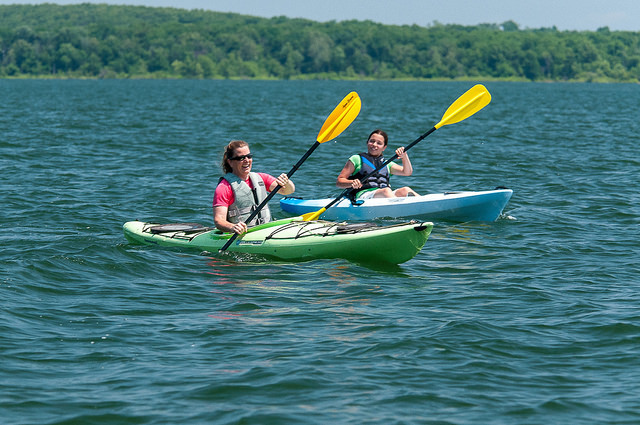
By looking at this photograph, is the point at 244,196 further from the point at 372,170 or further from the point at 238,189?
the point at 372,170

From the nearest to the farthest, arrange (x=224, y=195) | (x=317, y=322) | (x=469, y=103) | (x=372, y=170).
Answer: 1. (x=317, y=322)
2. (x=224, y=195)
3. (x=372, y=170)
4. (x=469, y=103)

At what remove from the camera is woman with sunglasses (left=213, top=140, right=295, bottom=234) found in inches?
328

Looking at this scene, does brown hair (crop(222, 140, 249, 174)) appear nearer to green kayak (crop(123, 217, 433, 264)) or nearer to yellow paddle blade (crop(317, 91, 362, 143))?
green kayak (crop(123, 217, 433, 264))

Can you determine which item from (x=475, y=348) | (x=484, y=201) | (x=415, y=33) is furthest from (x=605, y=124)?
(x=415, y=33)

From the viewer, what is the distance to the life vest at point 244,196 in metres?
8.52

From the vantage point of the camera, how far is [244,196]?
28.2 ft

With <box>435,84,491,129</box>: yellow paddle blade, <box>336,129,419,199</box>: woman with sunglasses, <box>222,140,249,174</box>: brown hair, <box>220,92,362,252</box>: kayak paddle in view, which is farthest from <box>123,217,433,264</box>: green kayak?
<box>435,84,491,129</box>: yellow paddle blade

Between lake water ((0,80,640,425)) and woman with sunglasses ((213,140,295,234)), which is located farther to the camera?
woman with sunglasses ((213,140,295,234))

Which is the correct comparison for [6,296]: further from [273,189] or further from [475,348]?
[475,348]

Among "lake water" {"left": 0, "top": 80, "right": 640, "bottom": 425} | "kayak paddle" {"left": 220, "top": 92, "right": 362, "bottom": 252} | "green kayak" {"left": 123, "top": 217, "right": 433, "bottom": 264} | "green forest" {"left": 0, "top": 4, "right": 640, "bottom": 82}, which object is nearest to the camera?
"lake water" {"left": 0, "top": 80, "right": 640, "bottom": 425}

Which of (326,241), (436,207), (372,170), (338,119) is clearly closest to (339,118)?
(338,119)

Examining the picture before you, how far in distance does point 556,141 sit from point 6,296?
20.0 meters

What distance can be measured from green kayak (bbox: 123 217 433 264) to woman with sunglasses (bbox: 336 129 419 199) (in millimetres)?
1722

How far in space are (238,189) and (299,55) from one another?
5789 inches
